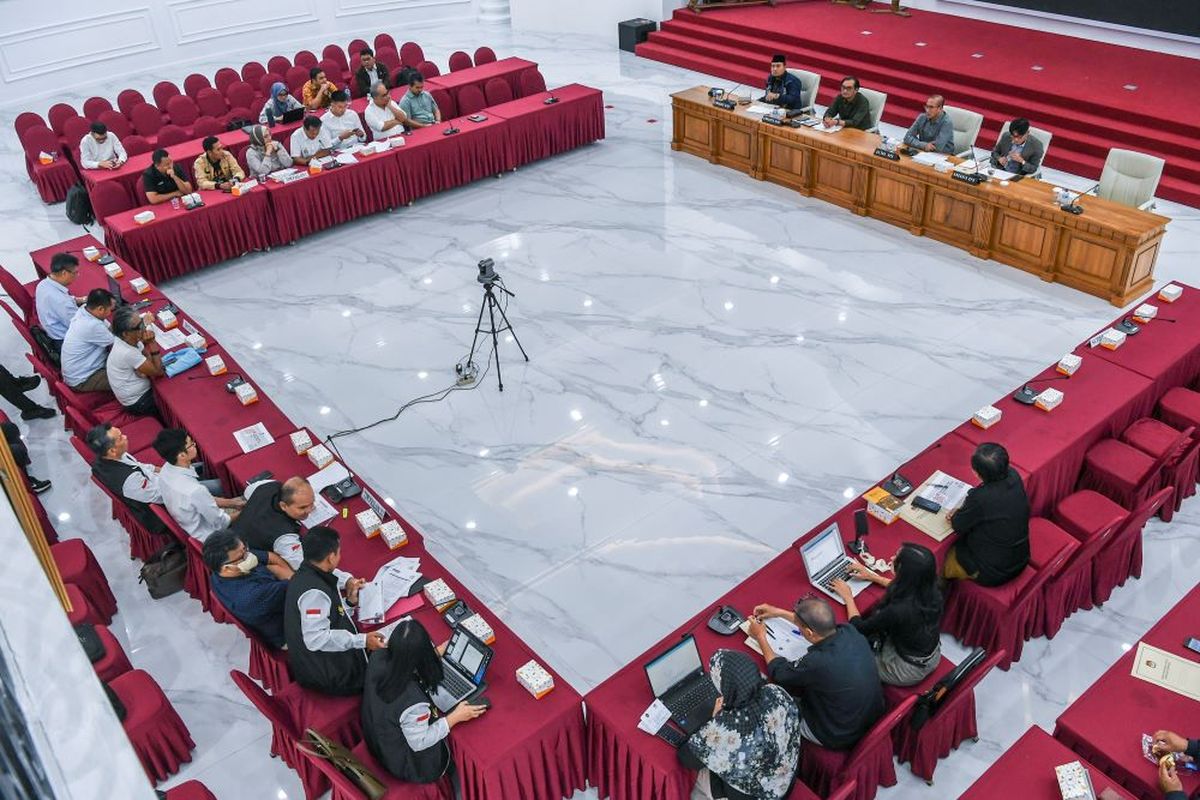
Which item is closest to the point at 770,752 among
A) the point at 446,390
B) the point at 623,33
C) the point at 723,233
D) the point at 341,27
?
the point at 446,390

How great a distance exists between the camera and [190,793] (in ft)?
11.5

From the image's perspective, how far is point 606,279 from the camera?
7910 millimetres

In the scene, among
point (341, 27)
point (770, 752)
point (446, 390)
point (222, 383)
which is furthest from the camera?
point (341, 27)

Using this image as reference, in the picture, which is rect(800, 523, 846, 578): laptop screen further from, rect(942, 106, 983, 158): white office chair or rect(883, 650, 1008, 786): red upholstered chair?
rect(942, 106, 983, 158): white office chair

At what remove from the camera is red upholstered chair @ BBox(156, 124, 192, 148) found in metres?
9.98

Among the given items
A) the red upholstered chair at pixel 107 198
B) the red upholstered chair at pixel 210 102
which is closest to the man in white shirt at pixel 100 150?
the red upholstered chair at pixel 107 198

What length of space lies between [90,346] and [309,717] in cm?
330

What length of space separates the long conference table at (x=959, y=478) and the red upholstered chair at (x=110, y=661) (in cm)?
221

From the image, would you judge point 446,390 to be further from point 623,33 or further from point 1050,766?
point 623,33

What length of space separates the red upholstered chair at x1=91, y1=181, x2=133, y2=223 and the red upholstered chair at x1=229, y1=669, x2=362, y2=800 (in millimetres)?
6031

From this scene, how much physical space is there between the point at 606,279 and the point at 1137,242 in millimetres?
4052

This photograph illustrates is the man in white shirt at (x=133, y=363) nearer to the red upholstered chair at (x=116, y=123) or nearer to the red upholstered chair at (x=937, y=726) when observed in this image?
the red upholstered chair at (x=937, y=726)

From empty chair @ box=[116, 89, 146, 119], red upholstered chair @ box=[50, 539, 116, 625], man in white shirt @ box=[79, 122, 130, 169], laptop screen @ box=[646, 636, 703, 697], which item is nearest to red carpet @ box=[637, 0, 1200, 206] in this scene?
empty chair @ box=[116, 89, 146, 119]

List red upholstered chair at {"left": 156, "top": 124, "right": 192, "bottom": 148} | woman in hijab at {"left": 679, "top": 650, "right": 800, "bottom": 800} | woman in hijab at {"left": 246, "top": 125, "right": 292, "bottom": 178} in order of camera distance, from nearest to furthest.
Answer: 1. woman in hijab at {"left": 679, "top": 650, "right": 800, "bottom": 800}
2. woman in hijab at {"left": 246, "top": 125, "right": 292, "bottom": 178}
3. red upholstered chair at {"left": 156, "top": 124, "right": 192, "bottom": 148}
